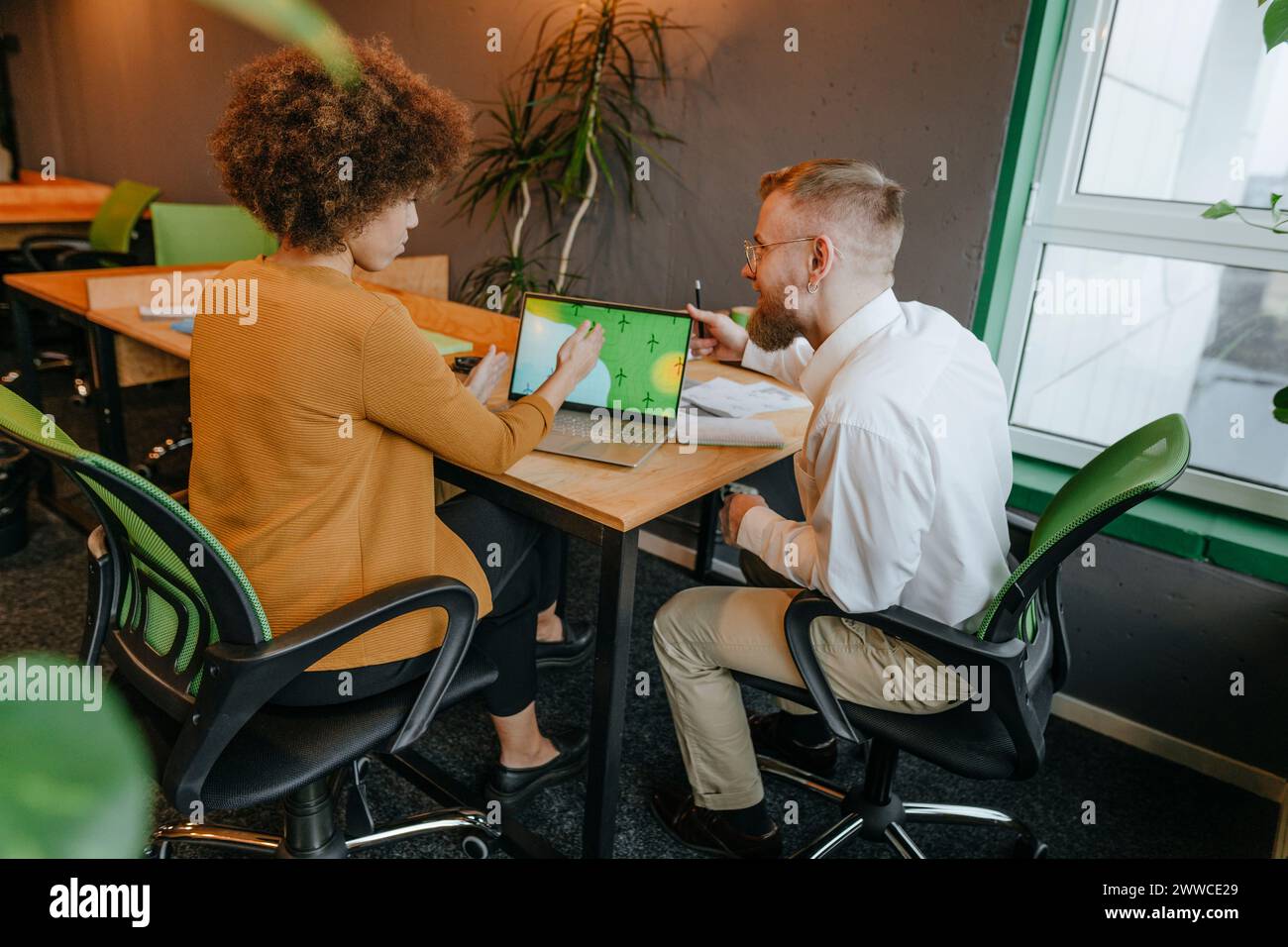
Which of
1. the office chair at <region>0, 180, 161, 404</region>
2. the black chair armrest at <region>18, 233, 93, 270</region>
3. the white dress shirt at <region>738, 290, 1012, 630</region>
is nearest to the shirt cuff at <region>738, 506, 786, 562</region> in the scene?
the white dress shirt at <region>738, 290, 1012, 630</region>

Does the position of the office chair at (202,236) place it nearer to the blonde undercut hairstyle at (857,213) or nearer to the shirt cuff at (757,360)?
the shirt cuff at (757,360)

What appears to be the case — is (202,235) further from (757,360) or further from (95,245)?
(757,360)

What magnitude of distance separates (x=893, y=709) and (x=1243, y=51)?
72.2 inches

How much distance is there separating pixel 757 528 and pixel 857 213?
0.57 m

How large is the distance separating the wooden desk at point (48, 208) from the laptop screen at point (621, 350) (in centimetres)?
439

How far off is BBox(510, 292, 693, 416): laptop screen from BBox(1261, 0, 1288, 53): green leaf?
110 cm

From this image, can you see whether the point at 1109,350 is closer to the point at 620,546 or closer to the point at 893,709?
the point at 893,709

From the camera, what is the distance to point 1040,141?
7.75 feet

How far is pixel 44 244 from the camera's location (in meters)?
4.69

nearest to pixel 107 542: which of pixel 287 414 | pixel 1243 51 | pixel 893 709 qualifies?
pixel 287 414

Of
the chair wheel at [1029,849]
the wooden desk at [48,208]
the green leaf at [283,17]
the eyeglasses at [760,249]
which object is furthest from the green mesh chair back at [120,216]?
the chair wheel at [1029,849]

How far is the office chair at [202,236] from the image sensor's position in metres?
3.69

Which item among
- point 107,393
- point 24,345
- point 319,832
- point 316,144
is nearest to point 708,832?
point 319,832
